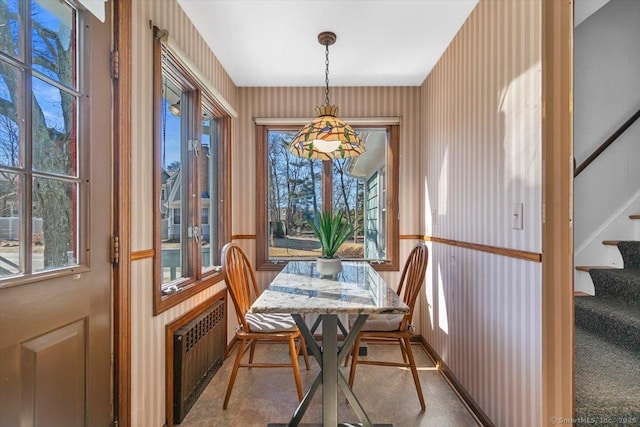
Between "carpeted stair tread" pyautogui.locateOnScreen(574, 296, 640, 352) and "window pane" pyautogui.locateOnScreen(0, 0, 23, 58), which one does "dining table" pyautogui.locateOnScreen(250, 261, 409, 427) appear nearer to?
"window pane" pyautogui.locateOnScreen(0, 0, 23, 58)

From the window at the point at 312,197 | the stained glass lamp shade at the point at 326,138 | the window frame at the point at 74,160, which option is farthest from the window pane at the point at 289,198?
the window frame at the point at 74,160

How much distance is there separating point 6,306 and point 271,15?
6.52 feet

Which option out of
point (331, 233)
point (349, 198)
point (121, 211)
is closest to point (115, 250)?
point (121, 211)

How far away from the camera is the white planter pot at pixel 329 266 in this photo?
2.04m

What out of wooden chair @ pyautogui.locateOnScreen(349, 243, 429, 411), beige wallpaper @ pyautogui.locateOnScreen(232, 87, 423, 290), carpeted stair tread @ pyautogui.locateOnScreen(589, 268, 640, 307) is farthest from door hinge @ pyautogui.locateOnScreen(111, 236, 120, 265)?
carpeted stair tread @ pyautogui.locateOnScreen(589, 268, 640, 307)

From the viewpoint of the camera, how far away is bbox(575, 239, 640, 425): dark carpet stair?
4.32 ft

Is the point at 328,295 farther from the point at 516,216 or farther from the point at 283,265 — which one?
the point at 283,265

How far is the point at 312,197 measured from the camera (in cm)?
322

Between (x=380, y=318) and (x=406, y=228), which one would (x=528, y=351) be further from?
(x=406, y=228)

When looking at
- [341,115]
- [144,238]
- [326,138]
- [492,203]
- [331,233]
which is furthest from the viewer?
[341,115]

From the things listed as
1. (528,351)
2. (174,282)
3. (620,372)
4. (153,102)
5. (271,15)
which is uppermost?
(271,15)

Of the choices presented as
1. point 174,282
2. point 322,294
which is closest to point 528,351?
point 322,294

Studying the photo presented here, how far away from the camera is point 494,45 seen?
172 cm

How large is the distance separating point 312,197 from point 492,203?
1814mm
